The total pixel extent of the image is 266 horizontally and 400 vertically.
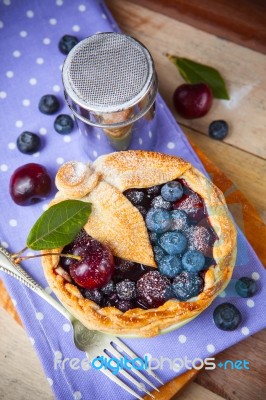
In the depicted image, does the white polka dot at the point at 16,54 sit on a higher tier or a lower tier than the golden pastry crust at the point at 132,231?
higher

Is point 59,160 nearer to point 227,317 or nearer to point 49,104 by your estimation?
point 49,104

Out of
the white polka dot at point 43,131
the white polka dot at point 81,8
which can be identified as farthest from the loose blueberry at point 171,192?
the white polka dot at point 81,8

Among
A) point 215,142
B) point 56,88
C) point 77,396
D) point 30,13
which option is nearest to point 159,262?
point 77,396

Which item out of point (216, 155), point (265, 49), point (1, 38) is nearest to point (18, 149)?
point (1, 38)

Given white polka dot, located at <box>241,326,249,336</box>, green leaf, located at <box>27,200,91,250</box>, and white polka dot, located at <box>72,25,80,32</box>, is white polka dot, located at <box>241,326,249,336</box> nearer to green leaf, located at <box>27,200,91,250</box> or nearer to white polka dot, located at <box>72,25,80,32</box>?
green leaf, located at <box>27,200,91,250</box>

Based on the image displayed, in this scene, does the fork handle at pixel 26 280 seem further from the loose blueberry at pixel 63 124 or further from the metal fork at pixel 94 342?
the loose blueberry at pixel 63 124

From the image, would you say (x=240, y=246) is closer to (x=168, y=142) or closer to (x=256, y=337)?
(x=256, y=337)
